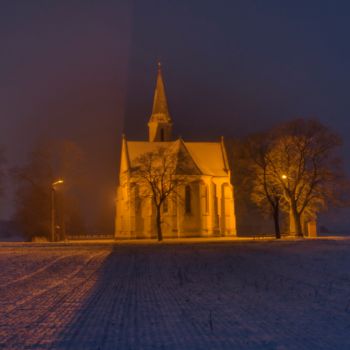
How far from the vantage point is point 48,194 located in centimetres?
6462

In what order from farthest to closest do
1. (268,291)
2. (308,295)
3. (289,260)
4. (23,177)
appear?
(23,177)
(289,260)
(268,291)
(308,295)

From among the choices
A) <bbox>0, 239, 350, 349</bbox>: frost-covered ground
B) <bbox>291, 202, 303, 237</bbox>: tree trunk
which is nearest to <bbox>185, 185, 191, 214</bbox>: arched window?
<bbox>291, 202, 303, 237</bbox>: tree trunk

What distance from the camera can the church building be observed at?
66312mm

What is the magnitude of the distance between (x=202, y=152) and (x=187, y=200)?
10440mm

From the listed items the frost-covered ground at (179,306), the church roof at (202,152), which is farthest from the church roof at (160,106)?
the frost-covered ground at (179,306)

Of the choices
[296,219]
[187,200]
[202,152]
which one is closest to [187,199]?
[187,200]

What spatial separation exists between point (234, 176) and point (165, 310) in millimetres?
67271

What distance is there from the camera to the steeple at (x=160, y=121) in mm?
78375

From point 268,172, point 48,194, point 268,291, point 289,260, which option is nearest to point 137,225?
point 48,194

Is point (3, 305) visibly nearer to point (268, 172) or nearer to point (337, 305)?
point (337, 305)

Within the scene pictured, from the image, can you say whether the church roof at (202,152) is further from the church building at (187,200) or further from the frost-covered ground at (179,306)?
the frost-covered ground at (179,306)

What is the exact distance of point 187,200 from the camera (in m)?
67.5

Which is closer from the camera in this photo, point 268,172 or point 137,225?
point 268,172

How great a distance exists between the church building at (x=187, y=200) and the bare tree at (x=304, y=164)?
13.2m
